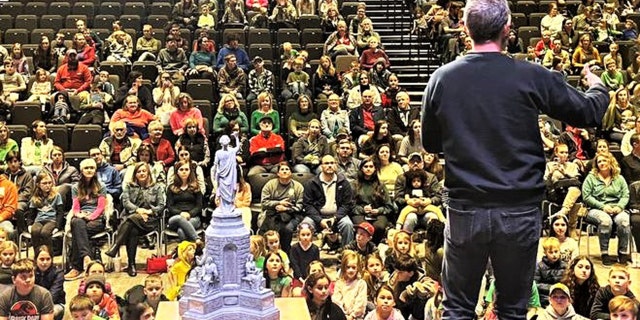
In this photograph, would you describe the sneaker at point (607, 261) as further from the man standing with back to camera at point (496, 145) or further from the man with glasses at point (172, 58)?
the man standing with back to camera at point (496, 145)

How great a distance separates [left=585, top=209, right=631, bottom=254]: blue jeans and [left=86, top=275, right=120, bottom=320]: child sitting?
13.6 feet

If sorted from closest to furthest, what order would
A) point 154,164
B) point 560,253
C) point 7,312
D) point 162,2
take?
point 7,312 → point 560,253 → point 154,164 → point 162,2

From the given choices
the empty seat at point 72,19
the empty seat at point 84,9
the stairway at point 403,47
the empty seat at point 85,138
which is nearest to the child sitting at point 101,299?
the empty seat at point 85,138

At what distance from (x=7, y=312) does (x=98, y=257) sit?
2135mm

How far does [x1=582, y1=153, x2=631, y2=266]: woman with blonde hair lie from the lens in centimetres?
880

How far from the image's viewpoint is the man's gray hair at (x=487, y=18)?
2.83m

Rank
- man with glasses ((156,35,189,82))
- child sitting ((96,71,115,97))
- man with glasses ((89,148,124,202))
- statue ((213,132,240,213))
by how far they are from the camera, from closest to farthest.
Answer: statue ((213,132,240,213)) < man with glasses ((89,148,124,202)) < child sitting ((96,71,115,97)) < man with glasses ((156,35,189,82))

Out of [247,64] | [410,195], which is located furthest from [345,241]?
[247,64]

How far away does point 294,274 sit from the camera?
7719 millimetres

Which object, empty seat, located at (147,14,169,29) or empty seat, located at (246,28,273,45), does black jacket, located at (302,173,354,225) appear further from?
empty seat, located at (147,14,169,29)

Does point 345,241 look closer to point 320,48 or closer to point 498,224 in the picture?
point 320,48

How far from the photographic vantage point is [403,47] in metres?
13.8

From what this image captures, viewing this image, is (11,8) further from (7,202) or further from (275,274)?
(275,274)

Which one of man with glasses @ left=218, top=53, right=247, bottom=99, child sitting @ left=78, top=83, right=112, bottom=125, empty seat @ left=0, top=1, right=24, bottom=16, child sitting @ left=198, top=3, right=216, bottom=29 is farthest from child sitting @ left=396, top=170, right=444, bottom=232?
empty seat @ left=0, top=1, right=24, bottom=16
